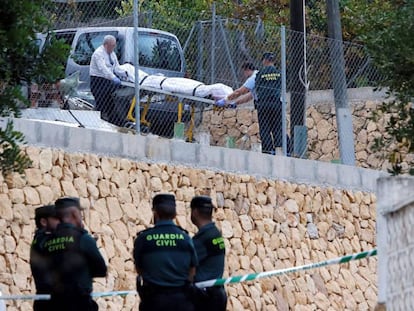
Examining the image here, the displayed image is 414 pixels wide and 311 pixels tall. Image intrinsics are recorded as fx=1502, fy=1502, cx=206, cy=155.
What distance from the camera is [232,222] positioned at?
18500mm

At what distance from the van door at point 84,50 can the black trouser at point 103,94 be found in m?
1.54

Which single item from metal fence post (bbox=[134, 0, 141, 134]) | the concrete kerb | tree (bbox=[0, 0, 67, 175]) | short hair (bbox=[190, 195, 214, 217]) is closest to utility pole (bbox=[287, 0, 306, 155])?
the concrete kerb

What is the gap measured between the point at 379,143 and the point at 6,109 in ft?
9.70

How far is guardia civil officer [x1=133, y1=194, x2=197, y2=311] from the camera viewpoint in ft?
39.2

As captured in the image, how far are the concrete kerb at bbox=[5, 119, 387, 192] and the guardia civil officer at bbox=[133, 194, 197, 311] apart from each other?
4.19 metres

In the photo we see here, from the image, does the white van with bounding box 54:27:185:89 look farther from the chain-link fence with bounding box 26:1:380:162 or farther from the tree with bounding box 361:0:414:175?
the tree with bounding box 361:0:414:175

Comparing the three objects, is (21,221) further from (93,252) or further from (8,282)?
(93,252)

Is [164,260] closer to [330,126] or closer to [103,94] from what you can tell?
[103,94]

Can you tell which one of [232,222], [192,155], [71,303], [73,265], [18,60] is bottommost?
[71,303]

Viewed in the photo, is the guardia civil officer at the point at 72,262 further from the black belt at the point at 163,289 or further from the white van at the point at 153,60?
the white van at the point at 153,60

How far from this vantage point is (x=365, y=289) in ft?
66.2

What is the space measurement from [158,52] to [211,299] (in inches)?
278

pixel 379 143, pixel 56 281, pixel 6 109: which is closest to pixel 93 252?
pixel 56 281

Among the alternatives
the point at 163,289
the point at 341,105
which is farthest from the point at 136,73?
the point at 163,289
